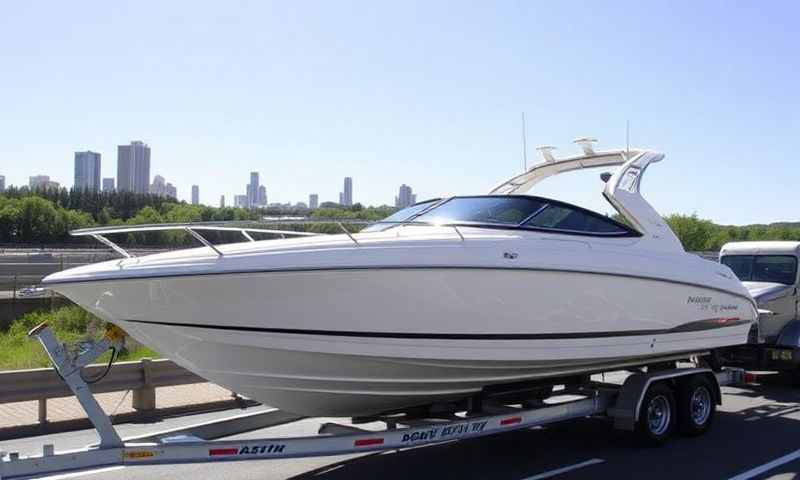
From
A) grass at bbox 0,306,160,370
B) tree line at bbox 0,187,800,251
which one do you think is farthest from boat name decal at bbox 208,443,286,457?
grass at bbox 0,306,160,370

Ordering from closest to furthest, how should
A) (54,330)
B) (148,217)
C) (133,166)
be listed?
1. (54,330)
2. (148,217)
3. (133,166)

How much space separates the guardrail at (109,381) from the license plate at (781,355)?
758cm

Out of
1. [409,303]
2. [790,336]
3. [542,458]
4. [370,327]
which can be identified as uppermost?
[409,303]

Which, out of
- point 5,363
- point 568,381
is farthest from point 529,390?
point 5,363

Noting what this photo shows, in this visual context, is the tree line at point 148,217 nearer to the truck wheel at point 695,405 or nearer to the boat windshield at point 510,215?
the boat windshield at point 510,215

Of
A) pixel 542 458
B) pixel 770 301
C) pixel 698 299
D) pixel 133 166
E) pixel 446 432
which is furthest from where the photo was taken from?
pixel 133 166

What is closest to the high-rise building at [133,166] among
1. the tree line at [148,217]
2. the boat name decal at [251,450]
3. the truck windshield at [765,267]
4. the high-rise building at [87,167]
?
the high-rise building at [87,167]

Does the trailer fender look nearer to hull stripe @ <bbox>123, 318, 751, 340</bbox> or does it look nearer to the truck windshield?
the truck windshield

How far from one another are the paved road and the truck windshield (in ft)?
11.2

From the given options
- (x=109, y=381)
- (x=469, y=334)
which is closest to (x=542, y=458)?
(x=469, y=334)

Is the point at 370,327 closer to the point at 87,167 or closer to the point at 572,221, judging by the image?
the point at 572,221

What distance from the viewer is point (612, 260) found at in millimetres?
7328

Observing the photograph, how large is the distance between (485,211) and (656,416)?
280 centimetres

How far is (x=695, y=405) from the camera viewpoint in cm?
839
